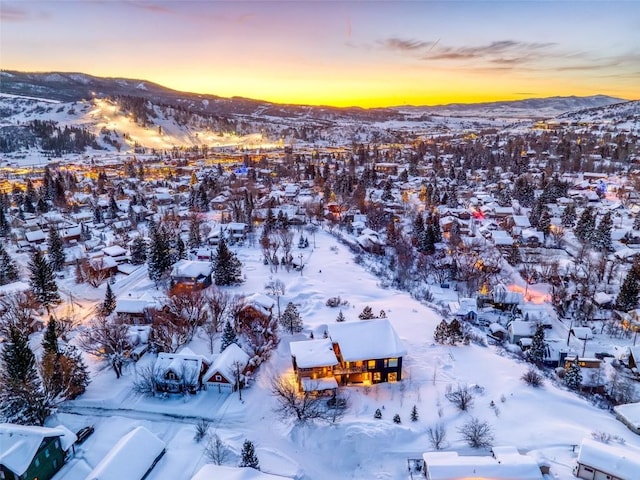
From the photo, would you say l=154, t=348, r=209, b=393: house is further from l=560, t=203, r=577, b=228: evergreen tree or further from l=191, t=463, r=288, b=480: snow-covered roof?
l=560, t=203, r=577, b=228: evergreen tree

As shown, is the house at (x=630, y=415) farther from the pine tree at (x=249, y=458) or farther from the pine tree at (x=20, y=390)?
the pine tree at (x=20, y=390)

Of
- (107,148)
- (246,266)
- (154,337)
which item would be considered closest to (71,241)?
(246,266)

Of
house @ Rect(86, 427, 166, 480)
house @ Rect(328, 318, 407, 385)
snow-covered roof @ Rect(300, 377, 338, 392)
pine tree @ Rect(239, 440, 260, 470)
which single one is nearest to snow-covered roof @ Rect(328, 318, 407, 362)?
house @ Rect(328, 318, 407, 385)

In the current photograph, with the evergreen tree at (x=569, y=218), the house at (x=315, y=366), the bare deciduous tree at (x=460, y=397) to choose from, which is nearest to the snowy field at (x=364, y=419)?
the bare deciduous tree at (x=460, y=397)

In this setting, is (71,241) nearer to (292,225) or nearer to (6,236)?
(6,236)

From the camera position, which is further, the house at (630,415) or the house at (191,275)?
the house at (191,275)

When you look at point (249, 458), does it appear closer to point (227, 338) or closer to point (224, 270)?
point (227, 338)
